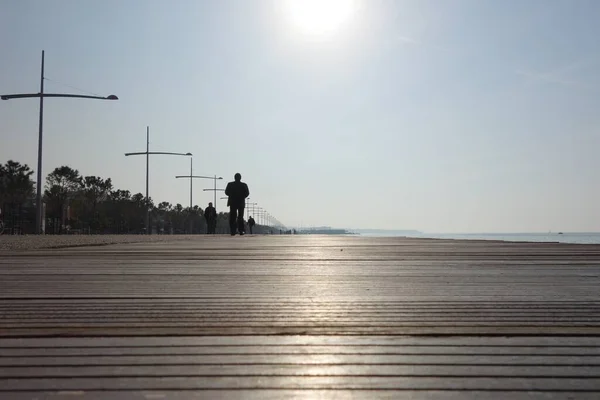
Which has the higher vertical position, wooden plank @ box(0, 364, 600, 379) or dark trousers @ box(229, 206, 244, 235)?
dark trousers @ box(229, 206, 244, 235)

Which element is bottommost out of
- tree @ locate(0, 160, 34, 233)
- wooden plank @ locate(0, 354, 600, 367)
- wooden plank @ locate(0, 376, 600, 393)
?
wooden plank @ locate(0, 376, 600, 393)

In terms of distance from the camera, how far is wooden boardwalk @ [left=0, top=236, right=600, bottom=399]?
111 centimetres

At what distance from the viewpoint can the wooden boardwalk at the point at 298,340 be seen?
1.11 metres

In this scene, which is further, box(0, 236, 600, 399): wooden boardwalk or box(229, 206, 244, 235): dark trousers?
box(229, 206, 244, 235): dark trousers

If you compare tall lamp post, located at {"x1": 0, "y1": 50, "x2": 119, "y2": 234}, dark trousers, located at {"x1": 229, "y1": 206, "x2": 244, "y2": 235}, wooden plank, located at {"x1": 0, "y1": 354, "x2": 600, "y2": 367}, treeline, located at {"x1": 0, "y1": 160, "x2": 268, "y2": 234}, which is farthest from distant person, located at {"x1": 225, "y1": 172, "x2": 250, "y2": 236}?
treeline, located at {"x1": 0, "y1": 160, "x2": 268, "y2": 234}

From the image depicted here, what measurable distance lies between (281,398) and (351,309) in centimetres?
102

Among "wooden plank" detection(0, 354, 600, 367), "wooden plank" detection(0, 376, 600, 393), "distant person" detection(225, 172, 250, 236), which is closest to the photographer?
"wooden plank" detection(0, 376, 600, 393)

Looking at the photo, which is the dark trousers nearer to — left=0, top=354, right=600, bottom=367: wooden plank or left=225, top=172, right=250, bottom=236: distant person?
left=225, top=172, right=250, bottom=236: distant person

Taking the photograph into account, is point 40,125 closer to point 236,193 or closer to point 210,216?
point 210,216

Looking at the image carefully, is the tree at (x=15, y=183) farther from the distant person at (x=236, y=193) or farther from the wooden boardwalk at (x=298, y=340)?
the wooden boardwalk at (x=298, y=340)

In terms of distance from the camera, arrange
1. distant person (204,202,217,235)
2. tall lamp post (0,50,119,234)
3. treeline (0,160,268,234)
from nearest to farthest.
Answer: tall lamp post (0,50,119,234), distant person (204,202,217,235), treeline (0,160,268,234)

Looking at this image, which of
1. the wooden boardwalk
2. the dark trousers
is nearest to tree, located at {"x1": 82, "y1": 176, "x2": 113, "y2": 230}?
the dark trousers

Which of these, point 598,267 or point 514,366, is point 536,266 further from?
point 514,366

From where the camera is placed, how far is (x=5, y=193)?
60062 millimetres
